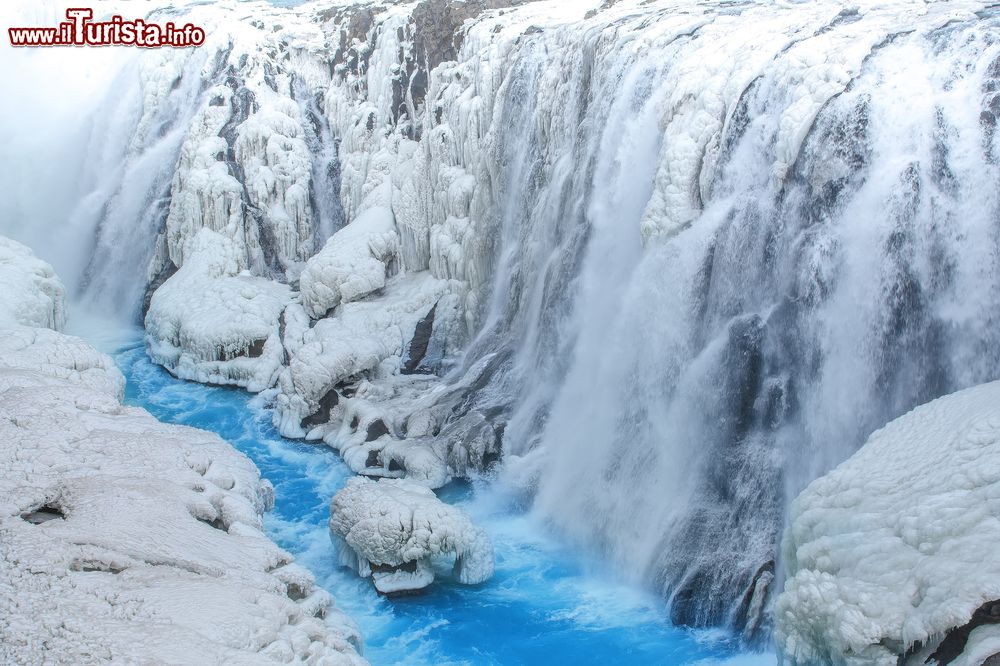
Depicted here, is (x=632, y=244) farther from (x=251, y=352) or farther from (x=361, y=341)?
(x=251, y=352)

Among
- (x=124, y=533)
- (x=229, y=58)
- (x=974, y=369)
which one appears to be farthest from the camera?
(x=229, y=58)

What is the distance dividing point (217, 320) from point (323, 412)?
2920 millimetres

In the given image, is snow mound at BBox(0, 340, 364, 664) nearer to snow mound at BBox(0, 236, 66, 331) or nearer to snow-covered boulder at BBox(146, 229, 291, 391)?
snow mound at BBox(0, 236, 66, 331)

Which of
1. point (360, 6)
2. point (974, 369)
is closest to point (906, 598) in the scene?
point (974, 369)

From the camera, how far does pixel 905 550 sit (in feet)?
15.2

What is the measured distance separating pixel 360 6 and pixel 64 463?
13.1 meters

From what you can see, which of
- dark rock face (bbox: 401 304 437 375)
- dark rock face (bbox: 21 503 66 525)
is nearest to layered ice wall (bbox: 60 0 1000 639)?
dark rock face (bbox: 401 304 437 375)

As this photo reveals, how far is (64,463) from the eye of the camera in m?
7.27

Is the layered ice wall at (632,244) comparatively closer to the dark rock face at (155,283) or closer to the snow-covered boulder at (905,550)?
the dark rock face at (155,283)

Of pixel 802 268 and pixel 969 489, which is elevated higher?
pixel 802 268

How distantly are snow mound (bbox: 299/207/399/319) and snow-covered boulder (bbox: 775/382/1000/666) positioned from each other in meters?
9.78

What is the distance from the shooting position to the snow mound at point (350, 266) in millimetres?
14391

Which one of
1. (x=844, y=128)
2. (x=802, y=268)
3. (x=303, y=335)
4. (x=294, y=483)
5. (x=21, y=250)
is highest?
(x=844, y=128)

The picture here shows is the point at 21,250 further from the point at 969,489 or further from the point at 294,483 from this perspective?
the point at 969,489
